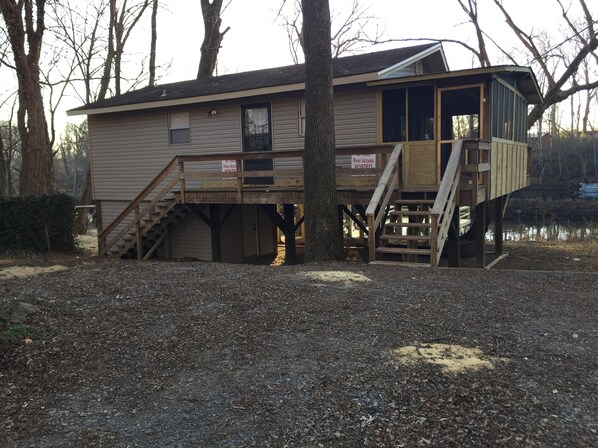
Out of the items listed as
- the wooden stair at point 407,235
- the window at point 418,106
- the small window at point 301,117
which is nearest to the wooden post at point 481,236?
the wooden stair at point 407,235

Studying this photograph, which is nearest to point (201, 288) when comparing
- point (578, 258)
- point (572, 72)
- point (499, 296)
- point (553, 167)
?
point (499, 296)

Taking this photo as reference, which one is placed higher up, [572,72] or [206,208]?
[572,72]

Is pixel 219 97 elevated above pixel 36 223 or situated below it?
above

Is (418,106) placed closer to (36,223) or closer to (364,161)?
(364,161)

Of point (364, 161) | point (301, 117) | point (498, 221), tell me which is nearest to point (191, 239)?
point (301, 117)

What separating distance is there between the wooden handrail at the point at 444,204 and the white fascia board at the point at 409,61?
2885mm

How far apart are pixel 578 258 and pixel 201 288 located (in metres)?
11.8

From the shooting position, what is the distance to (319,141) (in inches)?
379

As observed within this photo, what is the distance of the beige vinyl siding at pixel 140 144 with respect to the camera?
14.4m

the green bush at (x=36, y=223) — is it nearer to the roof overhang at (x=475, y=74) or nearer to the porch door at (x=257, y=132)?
the porch door at (x=257, y=132)

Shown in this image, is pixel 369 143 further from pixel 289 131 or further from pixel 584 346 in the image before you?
pixel 584 346

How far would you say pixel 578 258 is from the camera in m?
14.2

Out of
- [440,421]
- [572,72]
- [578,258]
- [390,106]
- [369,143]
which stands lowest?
[578,258]

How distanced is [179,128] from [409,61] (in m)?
6.63
